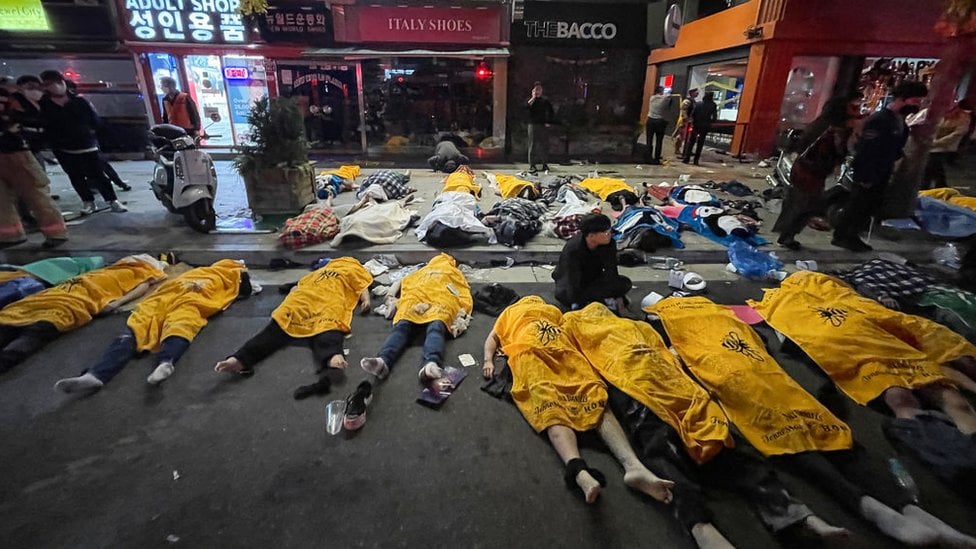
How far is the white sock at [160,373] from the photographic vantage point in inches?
128

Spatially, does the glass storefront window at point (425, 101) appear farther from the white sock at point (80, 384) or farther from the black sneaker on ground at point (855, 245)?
the white sock at point (80, 384)

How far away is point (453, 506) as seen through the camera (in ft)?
7.69

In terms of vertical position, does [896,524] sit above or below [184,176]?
below

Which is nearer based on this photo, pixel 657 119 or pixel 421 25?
pixel 657 119

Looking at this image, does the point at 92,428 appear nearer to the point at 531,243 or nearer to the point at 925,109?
the point at 531,243

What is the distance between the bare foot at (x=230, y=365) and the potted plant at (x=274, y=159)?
458 cm

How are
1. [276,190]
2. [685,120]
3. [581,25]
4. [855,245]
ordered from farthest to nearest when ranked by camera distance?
[685,120]
[581,25]
[276,190]
[855,245]

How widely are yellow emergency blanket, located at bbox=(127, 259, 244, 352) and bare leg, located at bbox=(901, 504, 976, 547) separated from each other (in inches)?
196

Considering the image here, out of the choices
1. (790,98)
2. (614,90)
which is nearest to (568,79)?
(614,90)

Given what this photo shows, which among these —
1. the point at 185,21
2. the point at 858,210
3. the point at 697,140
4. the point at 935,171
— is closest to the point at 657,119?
the point at 697,140

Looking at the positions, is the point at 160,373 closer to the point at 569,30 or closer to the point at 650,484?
the point at 650,484

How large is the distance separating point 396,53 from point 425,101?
1.51 meters

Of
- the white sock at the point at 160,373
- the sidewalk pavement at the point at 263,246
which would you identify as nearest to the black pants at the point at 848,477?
the sidewalk pavement at the point at 263,246

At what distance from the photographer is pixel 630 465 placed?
2.45 m
